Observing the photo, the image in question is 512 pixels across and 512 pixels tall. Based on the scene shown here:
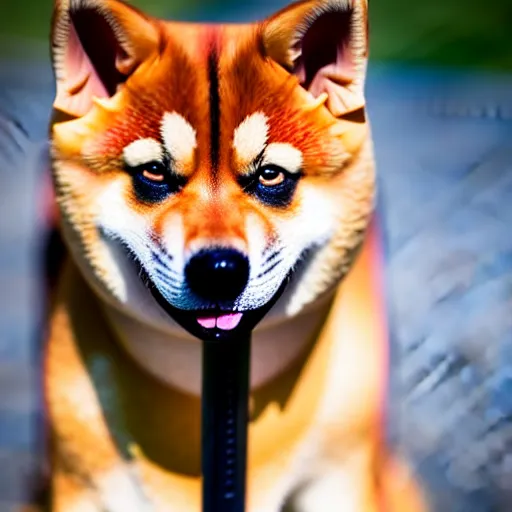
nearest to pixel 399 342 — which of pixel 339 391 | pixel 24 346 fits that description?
pixel 339 391

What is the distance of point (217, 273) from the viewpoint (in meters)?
0.80

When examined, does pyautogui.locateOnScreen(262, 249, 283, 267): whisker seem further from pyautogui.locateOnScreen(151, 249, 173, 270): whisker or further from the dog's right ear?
the dog's right ear

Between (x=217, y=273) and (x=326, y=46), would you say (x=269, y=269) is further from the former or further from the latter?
(x=326, y=46)

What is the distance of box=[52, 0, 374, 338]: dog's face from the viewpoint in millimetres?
811

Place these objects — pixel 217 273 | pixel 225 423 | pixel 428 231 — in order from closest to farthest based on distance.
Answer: pixel 217 273, pixel 225 423, pixel 428 231

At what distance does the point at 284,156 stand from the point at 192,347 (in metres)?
0.26

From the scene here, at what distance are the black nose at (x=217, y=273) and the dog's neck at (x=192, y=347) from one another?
0.13 m

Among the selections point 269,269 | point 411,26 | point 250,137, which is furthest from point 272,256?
point 411,26

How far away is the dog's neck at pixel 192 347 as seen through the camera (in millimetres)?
951

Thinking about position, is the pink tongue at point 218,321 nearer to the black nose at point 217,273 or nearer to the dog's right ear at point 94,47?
the black nose at point 217,273

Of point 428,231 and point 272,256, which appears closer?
point 272,256

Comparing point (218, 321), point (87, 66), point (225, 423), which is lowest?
point (225, 423)

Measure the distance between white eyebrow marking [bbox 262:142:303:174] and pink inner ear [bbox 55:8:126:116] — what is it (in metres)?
0.16

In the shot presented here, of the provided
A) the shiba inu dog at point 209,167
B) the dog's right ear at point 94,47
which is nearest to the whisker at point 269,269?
the shiba inu dog at point 209,167
